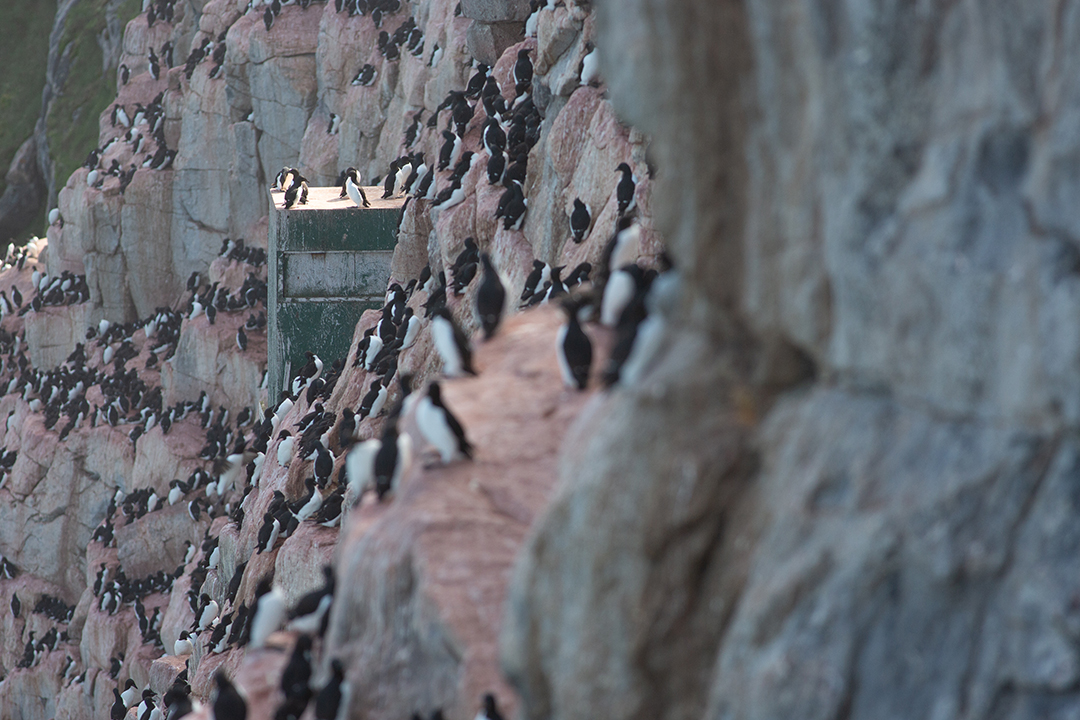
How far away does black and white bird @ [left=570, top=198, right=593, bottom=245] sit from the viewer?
43.8ft

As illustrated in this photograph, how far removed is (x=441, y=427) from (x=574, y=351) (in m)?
0.89

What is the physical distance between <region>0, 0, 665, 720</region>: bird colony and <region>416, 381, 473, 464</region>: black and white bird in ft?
0.05

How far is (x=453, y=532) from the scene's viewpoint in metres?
6.74

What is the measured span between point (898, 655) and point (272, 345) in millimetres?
21156

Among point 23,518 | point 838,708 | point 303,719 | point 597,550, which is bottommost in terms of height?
point 23,518

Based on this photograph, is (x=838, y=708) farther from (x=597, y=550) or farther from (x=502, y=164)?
(x=502, y=164)

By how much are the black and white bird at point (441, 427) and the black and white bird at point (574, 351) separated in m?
0.74

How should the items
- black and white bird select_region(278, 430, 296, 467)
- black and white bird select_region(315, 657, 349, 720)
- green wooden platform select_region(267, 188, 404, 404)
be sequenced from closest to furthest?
1. black and white bird select_region(315, 657, 349, 720)
2. black and white bird select_region(278, 430, 296, 467)
3. green wooden platform select_region(267, 188, 404, 404)

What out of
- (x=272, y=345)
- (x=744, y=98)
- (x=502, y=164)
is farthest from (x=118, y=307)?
(x=744, y=98)

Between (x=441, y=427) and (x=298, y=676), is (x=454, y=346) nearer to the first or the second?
(x=441, y=427)

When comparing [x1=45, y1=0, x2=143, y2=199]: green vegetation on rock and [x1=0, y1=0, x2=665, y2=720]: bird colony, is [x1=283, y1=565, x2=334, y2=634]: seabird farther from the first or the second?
[x1=45, y1=0, x2=143, y2=199]: green vegetation on rock

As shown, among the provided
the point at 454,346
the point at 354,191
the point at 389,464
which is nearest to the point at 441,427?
the point at 389,464

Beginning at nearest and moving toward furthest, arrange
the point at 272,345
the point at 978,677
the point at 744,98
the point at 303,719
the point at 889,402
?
the point at 978,677 < the point at 889,402 < the point at 744,98 < the point at 303,719 < the point at 272,345

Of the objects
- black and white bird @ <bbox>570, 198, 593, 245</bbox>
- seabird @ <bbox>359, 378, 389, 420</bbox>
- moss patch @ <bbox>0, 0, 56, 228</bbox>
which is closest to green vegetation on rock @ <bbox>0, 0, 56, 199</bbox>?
moss patch @ <bbox>0, 0, 56, 228</bbox>
